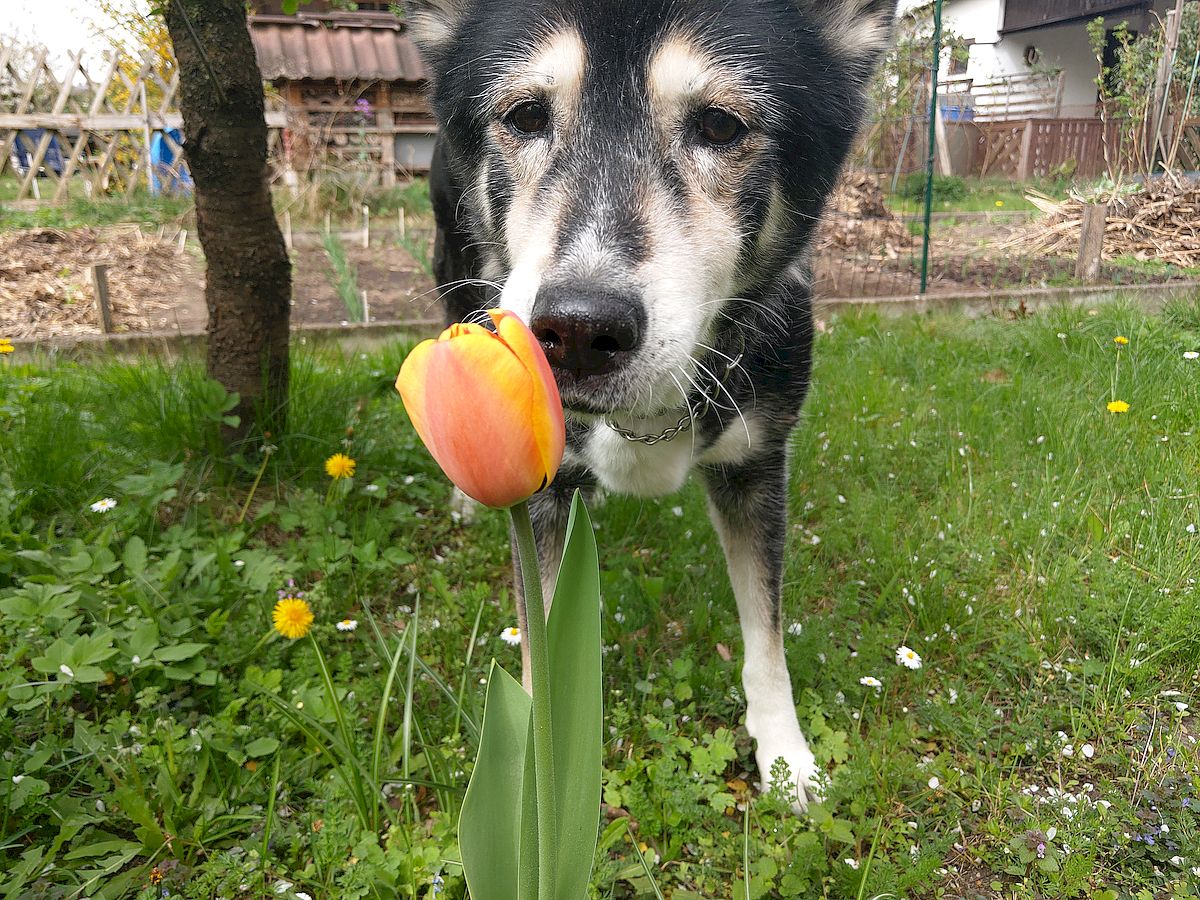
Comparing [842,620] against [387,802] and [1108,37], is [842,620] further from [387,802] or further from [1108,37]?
[1108,37]

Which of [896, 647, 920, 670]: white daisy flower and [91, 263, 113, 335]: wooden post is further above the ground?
[91, 263, 113, 335]: wooden post

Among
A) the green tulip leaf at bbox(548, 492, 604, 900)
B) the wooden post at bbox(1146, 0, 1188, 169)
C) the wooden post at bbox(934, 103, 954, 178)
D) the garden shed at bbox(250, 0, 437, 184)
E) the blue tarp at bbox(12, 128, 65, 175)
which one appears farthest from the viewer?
the wooden post at bbox(934, 103, 954, 178)

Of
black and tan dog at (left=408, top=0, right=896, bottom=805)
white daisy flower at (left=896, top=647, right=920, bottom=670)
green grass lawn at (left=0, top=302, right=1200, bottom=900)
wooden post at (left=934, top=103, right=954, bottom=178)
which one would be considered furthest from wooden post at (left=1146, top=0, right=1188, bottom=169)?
white daisy flower at (left=896, top=647, right=920, bottom=670)

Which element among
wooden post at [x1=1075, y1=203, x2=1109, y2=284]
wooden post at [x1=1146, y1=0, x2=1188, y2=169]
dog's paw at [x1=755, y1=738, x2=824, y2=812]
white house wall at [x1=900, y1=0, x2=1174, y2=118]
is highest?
white house wall at [x1=900, y1=0, x2=1174, y2=118]

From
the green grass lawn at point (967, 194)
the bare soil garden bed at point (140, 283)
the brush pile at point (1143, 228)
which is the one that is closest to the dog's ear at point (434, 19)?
the bare soil garden bed at point (140, 283)

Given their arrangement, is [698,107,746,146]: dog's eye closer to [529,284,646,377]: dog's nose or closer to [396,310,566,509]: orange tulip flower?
[529,284,646,377]: dog's nose

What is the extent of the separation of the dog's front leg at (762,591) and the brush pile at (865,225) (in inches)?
183

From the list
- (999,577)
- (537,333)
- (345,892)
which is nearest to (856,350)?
(999,577)

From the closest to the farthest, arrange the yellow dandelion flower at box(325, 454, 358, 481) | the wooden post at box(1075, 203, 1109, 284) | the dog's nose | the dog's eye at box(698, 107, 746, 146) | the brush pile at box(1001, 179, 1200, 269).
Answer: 1. the dog's nose
2. the dog's eye at box(698, 107, 746, 146)
3. the yellow dandelion flower at box(325, 454, 358, 481)
4. the wooden post at box(1075, 203, 1109, 284)
5. the brush pile at box(1001, 179, 1200, 269)

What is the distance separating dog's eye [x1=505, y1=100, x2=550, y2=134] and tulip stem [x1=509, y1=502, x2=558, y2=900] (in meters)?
1.11

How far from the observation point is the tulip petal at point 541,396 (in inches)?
26.2

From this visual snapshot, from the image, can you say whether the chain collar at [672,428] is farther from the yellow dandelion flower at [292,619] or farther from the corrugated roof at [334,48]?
the corrugated roof at [334,48]

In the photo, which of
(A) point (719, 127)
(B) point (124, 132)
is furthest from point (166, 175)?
(A) point (719, 127)

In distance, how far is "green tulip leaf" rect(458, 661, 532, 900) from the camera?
857 millimetres
